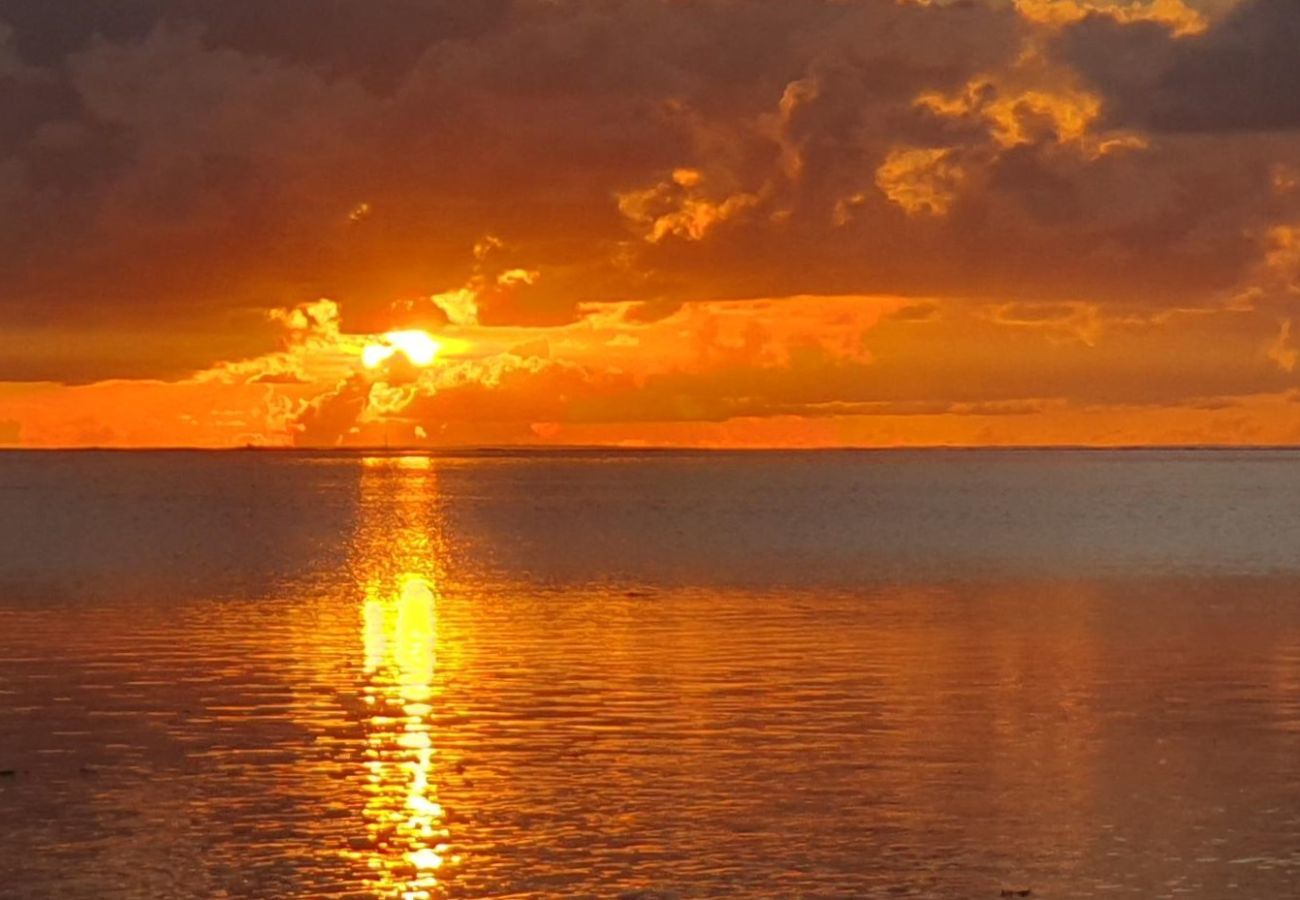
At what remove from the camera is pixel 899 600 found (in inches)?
2677

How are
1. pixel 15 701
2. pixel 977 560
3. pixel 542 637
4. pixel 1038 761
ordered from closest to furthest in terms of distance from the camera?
pixel 1038 761 < pixel 15 701 < pixel 542 637 < pixel 977 560

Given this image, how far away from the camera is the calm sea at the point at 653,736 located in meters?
26.1

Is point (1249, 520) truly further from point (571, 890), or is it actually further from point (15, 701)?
point (571, 890)

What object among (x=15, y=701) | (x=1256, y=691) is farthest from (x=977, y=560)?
(x=15, y=701)

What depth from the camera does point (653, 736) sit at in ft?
117

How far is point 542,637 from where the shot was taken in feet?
179

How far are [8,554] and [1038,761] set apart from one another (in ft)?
246

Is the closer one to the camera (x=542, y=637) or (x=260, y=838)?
(x=260, y=838)

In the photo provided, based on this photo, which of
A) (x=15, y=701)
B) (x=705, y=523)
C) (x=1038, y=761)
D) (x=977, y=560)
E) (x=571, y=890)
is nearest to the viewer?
(x=571, y=890)

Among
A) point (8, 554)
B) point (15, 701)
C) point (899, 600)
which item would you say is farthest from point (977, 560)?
point (15, 701)

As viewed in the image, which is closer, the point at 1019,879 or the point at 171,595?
the point at 1019,879

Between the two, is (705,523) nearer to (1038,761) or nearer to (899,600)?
(899,600)

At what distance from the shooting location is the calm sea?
2612cm

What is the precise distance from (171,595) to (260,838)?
149ft
